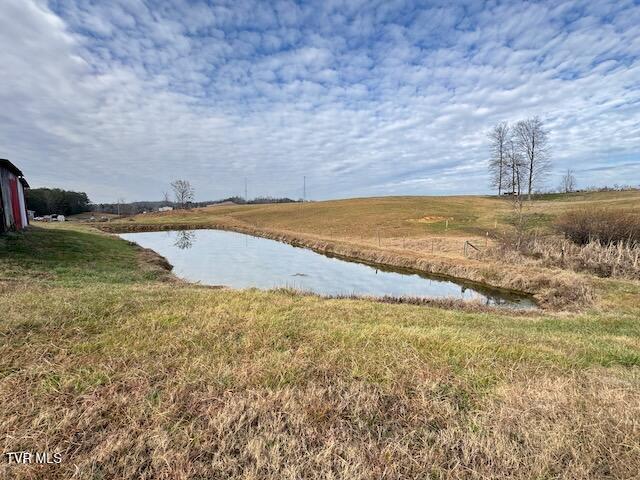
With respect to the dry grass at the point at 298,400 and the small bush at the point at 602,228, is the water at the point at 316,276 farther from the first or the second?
the dry grass at the point at 298,400

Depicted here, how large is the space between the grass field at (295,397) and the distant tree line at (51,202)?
8802 centimetres

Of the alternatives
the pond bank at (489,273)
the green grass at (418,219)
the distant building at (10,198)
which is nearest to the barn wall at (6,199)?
the distant building at (10,198)

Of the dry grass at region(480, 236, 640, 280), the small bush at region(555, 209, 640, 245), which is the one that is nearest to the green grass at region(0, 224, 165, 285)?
the dry grass at region(480, 236, 640, 280)

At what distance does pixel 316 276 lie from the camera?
20578 mm

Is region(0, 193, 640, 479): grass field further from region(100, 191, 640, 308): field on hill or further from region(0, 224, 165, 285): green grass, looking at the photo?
region(100, 191, 640, 308): field on hill

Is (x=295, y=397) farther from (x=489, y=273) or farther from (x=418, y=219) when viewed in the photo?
(x=418, y=219)

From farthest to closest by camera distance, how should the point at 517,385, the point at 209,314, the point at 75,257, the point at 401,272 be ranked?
the point at 401,272 → the point at 75,257 → the point at 209,314 → the point at 517,385

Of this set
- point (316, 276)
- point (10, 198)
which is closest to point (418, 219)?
point (316, 276)

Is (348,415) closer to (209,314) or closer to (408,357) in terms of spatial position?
(408,357)

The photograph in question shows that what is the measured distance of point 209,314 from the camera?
6.68 metres

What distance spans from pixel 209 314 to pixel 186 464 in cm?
384

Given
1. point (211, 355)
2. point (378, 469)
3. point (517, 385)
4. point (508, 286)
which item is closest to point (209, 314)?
point (211, 355)

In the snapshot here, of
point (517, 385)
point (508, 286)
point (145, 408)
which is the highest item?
point (145, 408)

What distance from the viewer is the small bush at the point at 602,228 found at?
66.2ft
